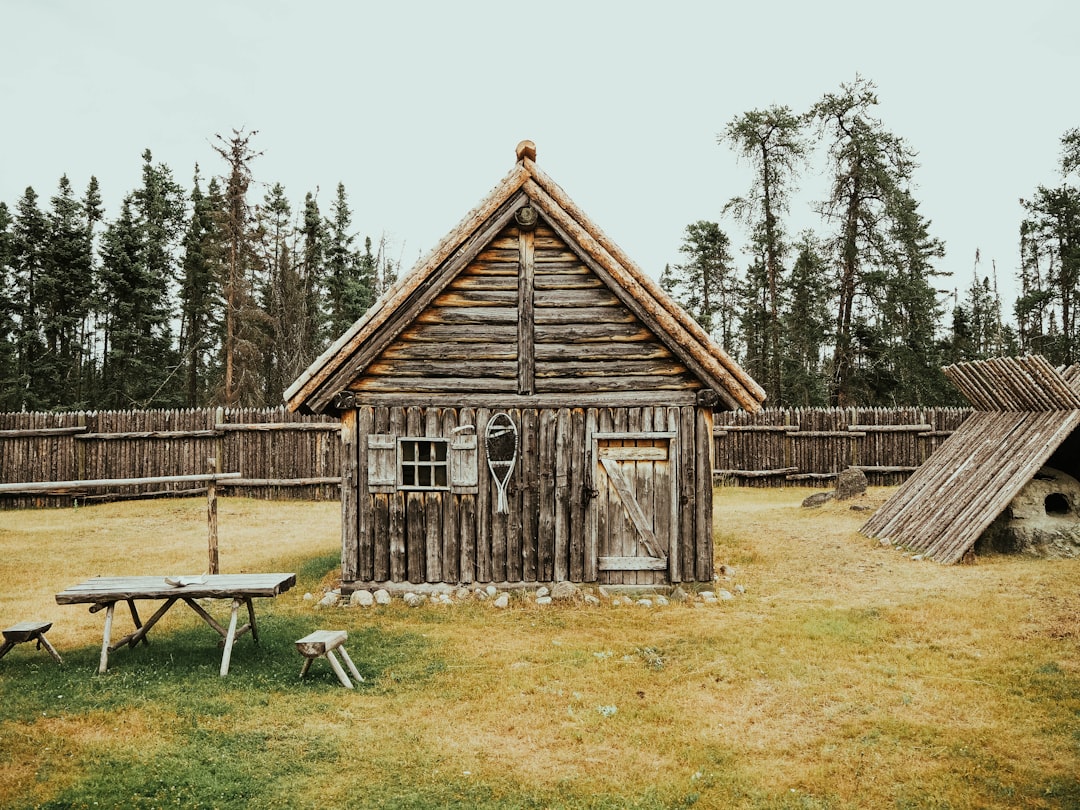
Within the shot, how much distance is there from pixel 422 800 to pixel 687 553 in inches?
243

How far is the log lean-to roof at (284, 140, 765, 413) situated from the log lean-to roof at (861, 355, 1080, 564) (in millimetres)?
4895

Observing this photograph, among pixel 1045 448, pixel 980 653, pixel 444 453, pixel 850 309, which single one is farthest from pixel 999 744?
pixel 850 309

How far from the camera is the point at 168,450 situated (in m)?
21.1

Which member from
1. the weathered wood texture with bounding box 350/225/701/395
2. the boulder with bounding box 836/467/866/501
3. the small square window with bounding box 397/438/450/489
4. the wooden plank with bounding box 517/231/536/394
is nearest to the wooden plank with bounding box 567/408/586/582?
the weathered wood texture with bounding box 350/225/701/395

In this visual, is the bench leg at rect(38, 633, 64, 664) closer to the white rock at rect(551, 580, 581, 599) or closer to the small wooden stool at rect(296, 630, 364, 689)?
the small wooden stool at rect(296, 630, 364, 689)

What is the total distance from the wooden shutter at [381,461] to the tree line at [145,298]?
26.2 metres

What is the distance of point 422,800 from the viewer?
461cm

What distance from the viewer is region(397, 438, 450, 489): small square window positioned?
10.0 m

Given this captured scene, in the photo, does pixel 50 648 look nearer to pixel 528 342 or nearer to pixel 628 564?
pixel 528 342

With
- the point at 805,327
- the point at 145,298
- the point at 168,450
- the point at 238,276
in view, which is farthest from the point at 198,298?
the point at 805,327

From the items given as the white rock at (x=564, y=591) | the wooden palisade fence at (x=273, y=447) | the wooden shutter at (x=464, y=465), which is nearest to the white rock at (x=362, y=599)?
the wooden shutter at (x=464, y=465)

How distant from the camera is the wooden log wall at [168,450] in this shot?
20469 millimetres

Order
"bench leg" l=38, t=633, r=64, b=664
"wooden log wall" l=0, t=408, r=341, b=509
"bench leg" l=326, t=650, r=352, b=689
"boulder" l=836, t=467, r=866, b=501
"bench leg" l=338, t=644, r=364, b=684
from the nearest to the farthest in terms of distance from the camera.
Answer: "bench leg" l=326, t=650, r=352, b=689 → "bench leg" l=338, t=644, r=364, b=684 → "bench leg" l=38, t=633, r=64, b=664 → "boulder" l=836, t=467, r=866, b=501 → "wooden log wall" l=0, t=408, r=341, b=509

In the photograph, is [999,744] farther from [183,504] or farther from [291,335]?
[291,335]
